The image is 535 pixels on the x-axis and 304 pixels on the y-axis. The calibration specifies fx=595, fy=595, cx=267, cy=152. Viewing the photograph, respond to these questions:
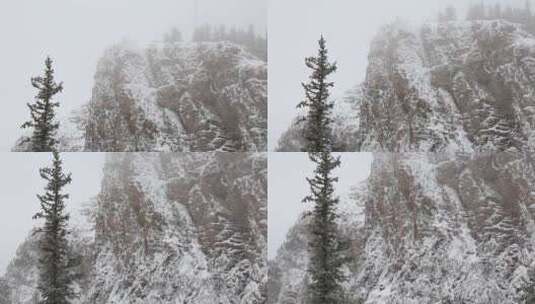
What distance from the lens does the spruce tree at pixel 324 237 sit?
344cm

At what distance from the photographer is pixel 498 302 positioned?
3408mm

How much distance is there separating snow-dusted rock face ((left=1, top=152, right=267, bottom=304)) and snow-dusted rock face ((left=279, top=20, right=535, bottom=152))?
1.41ft

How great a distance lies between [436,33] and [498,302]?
5.30ft

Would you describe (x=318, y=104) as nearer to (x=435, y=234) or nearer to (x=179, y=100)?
(x=179, y=100)

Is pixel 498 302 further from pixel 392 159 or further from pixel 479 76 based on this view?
pixel 479 76

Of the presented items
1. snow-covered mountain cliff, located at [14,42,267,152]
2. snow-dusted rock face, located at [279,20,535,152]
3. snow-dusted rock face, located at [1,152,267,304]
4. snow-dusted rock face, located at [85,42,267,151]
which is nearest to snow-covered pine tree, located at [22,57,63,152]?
snow-covered mountain cliff, located at [14,42,267,152]

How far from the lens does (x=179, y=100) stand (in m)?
3.59

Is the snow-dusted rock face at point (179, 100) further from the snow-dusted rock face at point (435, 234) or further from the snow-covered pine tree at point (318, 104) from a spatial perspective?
the snow-dusted rock face at point (435, 234)

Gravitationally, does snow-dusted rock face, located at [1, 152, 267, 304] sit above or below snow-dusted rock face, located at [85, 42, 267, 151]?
below

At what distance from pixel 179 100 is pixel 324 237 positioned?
1.19 meters

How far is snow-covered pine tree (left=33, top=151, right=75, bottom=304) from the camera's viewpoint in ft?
11.2

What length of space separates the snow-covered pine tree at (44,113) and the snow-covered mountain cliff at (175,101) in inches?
3.0

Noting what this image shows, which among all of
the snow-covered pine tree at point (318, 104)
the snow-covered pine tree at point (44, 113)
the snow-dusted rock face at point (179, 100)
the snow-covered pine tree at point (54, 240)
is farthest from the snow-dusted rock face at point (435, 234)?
the snow-covered pine tree at point (44, 113)

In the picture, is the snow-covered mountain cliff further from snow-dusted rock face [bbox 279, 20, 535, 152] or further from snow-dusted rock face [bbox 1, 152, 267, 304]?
snow-dusted rock face [bbox 279, 20, 535, 152]
